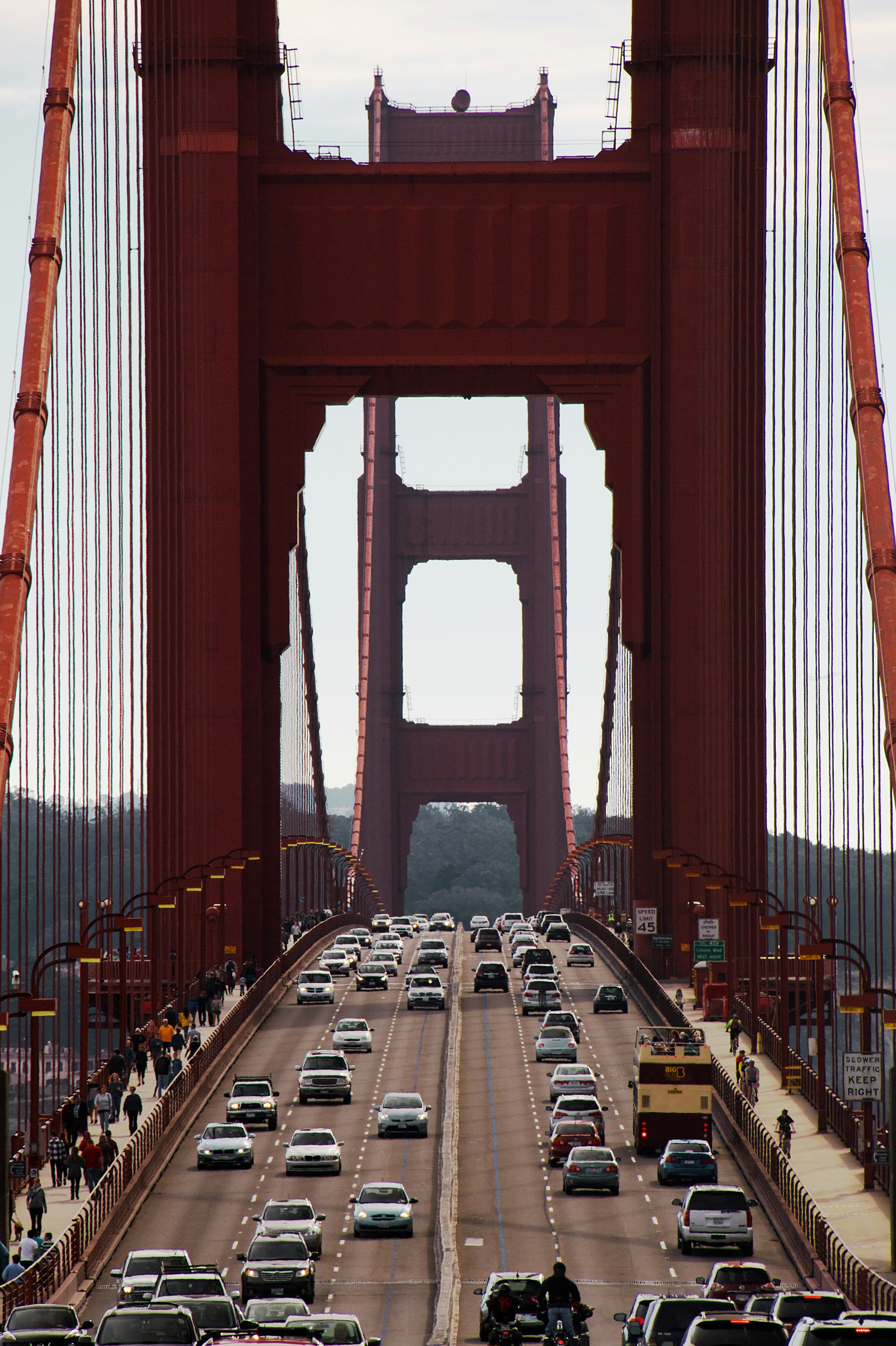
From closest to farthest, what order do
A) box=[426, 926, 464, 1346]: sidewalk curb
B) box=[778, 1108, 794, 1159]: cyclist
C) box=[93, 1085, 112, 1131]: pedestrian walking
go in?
box=[426, 926, 464, 1346]: sidewalk curb < box=[778, 1108, 794, 1159]: cyclist < box=[93, 1085, 112, 1131]: pedestrian walking

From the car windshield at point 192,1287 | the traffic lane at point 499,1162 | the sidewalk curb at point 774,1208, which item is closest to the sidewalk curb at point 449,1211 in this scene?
the traffic lane at point 499,1162

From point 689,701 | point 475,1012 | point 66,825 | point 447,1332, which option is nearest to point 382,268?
point 689,701

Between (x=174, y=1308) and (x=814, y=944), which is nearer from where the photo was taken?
(x=174, y=1308)

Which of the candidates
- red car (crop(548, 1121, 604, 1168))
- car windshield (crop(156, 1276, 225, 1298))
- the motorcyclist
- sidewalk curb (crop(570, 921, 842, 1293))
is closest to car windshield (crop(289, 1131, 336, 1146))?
red car (crop(548, 1121, 604, 1168))

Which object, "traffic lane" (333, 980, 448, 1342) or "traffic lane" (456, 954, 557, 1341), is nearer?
"traffic lane" (333, 980, 448, 1342)

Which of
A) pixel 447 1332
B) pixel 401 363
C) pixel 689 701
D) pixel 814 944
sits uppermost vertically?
pixel 401 363

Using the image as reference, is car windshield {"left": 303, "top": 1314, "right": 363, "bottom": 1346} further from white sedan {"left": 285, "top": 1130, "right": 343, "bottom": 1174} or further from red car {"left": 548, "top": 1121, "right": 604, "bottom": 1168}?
red car {"left": 548, "top": 1121, "right": 604, "bottom": 1168}

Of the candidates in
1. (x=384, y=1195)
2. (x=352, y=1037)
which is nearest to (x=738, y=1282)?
(x=384, y=1195)

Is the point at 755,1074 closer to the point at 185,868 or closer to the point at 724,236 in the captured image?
the point at 185,868
